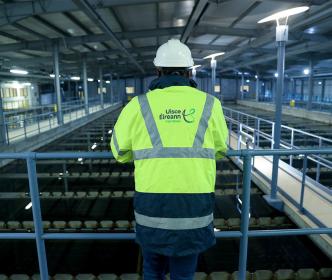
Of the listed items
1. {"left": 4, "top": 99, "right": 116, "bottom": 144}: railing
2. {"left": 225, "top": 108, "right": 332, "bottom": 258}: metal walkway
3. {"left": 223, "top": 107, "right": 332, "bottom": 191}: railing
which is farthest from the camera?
{"left": 4, "top": 99, "right": 116, "bottom": 144}: railing

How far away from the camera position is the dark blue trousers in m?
1.77

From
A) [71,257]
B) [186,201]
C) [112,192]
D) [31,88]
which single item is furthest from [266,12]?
[31,88]

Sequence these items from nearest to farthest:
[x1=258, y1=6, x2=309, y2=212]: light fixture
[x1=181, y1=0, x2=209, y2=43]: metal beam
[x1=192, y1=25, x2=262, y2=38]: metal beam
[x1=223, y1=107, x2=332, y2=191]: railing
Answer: [x1=258, y1=6, x2=309, y2=212]: light fixture → [x1=223, y1=107, x2=332, y2=191]: railing → [x1=181, y1=0, x2=209, y2=43]: metal beam → [x1=192, y1=25, x2=262, y2=38]: metal beam

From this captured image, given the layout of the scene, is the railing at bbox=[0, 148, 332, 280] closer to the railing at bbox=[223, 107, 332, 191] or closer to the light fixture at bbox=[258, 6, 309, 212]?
the railing at bbox=[223, 107, 332, 191]

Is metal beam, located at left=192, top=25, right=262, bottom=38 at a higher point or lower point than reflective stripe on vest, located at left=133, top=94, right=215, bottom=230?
higher

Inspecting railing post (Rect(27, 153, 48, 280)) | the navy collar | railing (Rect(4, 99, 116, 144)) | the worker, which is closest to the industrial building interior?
railing post (Rect(27, 153, 48, 280))

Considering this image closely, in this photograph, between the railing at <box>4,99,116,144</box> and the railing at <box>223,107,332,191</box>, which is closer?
the railing at <box>223,107,332,191</box>

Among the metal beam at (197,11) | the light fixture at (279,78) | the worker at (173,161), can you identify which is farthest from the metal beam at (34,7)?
the worker at (173,161)

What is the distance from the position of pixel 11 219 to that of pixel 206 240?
216 inches

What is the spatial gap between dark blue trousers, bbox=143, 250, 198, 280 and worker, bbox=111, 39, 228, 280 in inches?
0.5

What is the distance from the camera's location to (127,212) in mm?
6227

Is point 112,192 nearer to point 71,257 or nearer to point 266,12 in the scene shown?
point 71,257

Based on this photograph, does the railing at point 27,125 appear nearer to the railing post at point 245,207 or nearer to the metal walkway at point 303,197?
the metal walkway at point 303,197

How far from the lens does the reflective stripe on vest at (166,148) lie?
1.61 m
